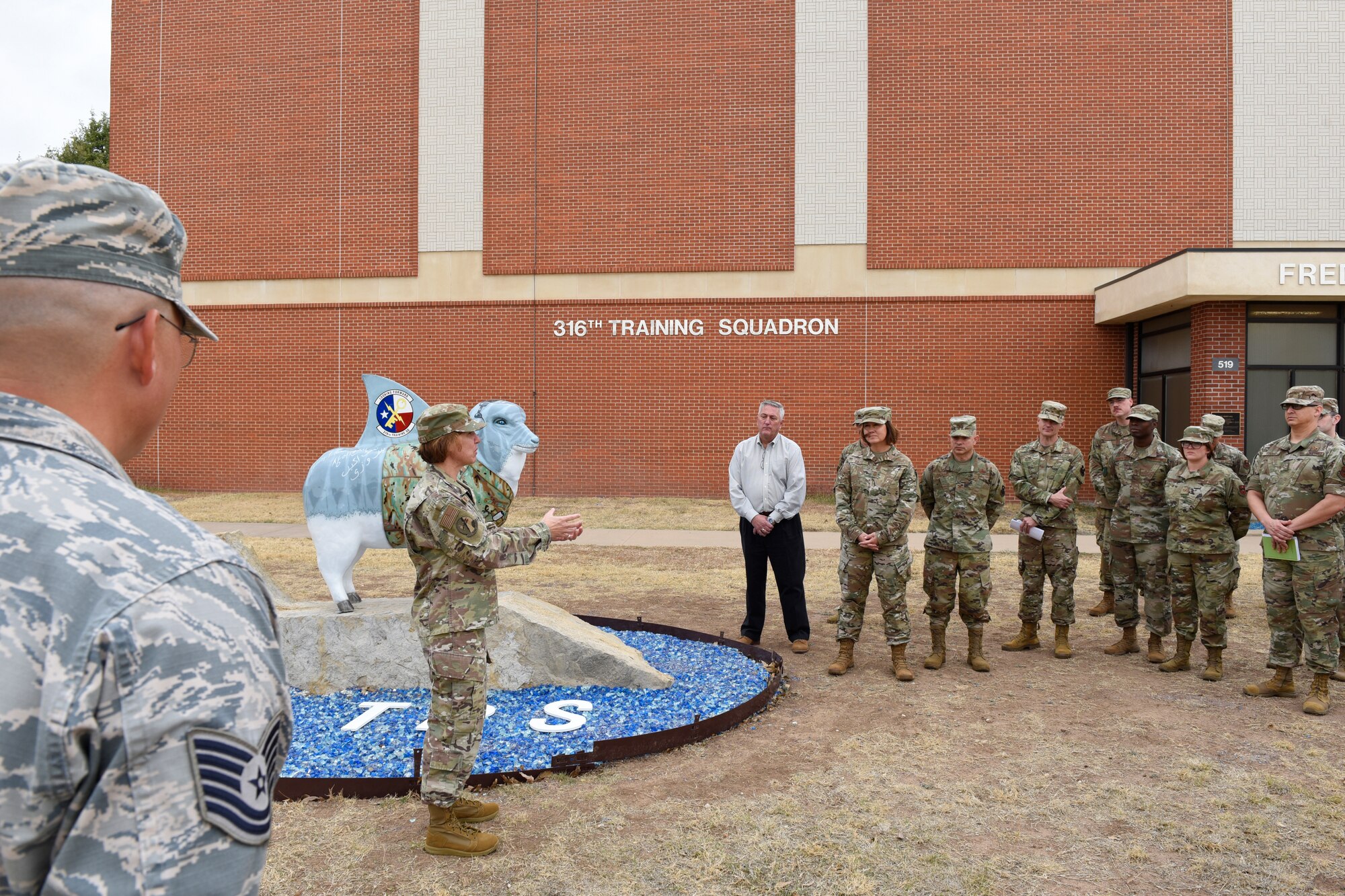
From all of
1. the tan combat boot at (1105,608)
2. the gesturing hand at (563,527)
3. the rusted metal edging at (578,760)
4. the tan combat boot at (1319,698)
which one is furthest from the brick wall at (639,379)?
the gesturing hand at (563,527)

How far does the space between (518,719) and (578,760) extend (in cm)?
101

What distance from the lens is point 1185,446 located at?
23.6ft

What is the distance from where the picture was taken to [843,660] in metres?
7.21

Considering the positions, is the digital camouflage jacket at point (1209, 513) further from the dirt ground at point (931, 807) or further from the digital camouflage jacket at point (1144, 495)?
the dirt ground at point (931, 807)

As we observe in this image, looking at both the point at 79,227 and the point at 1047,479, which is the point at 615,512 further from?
the point at 79,227

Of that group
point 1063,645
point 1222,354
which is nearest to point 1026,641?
point 1063,645

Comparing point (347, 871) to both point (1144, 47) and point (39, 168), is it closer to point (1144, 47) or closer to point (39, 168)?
point (39, 168)

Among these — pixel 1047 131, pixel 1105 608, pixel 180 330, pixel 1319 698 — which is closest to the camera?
pixel 180 330

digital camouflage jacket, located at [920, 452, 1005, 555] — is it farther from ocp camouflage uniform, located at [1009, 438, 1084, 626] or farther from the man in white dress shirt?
the man in white dress shirt

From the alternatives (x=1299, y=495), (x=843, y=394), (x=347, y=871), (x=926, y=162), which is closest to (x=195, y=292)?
(x=843, y=394)

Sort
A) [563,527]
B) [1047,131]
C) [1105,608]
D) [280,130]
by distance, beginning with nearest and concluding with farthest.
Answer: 1. [563,527]
2. [1105,608]
3. [1047,131]
4. [280,130]

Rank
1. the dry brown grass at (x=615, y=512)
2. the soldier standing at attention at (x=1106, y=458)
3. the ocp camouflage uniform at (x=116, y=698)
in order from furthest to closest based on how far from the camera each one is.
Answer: the dry brown grass at (x=615, y=512)
the soldier standing at attention at (x=1106, y=458)
the ocp camouflage uniform at (x=116, y=698)

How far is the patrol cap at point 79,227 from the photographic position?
1.10 meters

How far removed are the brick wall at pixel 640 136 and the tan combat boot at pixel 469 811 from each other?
15.1 m
